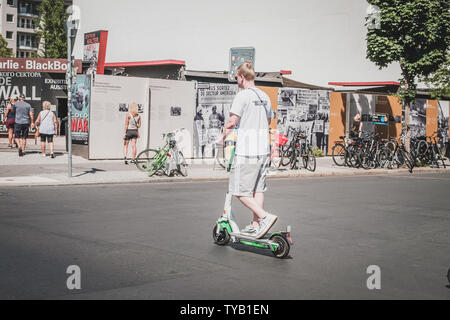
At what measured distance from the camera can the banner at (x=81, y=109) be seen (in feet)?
63.5

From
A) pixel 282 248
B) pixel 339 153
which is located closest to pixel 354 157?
pixel 339 153

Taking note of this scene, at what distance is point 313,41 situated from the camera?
37344mm

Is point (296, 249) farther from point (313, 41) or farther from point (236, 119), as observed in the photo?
point (313, 41)

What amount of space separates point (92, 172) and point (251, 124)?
983 cm

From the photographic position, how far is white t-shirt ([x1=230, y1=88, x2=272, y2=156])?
21.1 ft

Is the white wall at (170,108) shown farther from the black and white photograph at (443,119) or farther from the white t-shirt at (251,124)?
the black and white photograph at (443,119)

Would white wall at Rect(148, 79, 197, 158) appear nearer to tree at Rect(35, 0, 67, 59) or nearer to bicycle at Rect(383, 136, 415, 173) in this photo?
bicycle at Rect(383, 136, 415, 173)

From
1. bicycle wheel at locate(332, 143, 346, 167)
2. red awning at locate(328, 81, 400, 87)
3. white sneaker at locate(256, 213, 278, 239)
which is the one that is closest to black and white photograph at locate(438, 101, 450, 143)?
red awning at locate(328, 81, 400, 87)

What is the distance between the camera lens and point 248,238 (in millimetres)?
6492

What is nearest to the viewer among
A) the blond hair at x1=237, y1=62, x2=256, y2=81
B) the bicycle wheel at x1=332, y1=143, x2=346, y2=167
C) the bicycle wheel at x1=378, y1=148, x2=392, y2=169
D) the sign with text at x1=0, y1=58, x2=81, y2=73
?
the blond hair at x1=237, y1=62, x2=256, y2=81

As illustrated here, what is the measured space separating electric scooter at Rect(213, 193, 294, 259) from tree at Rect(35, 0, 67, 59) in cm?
5573

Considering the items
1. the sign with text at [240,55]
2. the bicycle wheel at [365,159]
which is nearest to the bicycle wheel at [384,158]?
the bicycle wheel at [365,159]

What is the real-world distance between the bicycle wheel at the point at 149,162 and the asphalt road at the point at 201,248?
311 cm

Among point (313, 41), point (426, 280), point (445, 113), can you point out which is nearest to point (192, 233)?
point (426, 280)
